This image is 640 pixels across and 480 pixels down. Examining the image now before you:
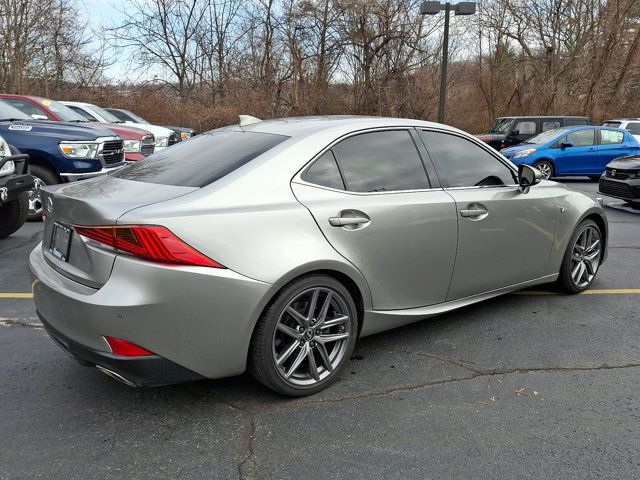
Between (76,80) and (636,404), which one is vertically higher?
(76,80)

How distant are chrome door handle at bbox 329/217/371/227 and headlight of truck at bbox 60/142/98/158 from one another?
19.2 ft

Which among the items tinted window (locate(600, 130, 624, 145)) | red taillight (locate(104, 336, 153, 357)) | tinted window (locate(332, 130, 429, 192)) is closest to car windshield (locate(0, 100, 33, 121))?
tinted window (locate(332, 130, 429, 192))

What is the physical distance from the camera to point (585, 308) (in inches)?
182

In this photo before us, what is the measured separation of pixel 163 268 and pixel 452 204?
2.01 metres

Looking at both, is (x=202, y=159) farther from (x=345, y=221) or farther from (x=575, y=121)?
(x=575, y=121)

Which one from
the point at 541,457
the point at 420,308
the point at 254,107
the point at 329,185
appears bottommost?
the point at 541,457

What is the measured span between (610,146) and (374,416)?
14501 millimetres

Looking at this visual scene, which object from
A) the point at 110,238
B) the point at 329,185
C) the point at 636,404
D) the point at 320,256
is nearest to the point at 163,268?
the point at 110,238

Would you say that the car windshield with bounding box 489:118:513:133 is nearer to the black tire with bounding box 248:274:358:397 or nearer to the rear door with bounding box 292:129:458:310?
the rear door with bounding box 292:129:458:310

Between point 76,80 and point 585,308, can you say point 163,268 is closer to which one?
point 585,308

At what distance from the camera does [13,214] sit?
6637 mm

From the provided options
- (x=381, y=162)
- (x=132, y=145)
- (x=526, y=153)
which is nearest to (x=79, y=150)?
(x=132, y=145)

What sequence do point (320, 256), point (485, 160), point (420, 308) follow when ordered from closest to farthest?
point (320, 256), point (420, 308), point (485, 160)

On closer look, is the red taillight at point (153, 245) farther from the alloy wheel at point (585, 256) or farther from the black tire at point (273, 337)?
the alloy wheel at point (585, 256)
